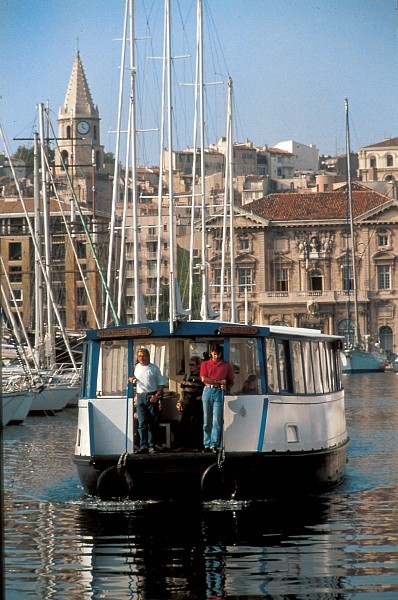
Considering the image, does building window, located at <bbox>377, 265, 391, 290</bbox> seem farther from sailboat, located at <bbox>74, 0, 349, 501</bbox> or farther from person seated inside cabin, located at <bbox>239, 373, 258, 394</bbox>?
person seated inside cabin, located at <bbox>239, 373, 258, 394</bbox>

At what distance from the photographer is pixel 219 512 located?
1494 cm

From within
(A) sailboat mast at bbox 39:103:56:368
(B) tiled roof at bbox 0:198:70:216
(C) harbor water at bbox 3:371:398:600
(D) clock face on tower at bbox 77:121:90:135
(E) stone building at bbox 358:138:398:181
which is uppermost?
(D) clock face on tower at bbox 77:121:90:135

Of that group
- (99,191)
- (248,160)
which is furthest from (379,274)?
(248,160)

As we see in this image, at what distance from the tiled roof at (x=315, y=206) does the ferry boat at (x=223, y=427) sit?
289ft

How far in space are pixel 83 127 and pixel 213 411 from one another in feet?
457

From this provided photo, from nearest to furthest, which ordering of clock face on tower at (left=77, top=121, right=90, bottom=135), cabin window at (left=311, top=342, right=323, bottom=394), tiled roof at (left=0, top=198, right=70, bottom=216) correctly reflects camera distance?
cabin window at (left=311, top=342, right=323, bottom=394) → tiled roof at (left=0, top=198, right=70, bottom=216) → clock face on tower at (left=77, top=121, right=90, bottom=135)

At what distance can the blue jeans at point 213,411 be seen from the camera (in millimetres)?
14922

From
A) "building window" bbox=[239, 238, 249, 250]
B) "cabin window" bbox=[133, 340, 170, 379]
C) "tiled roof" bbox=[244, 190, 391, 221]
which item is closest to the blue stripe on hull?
"cabin window" bbox=[133, 340, 170, 379]

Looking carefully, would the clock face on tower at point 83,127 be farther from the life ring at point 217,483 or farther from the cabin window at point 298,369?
the life ring at point 217,483

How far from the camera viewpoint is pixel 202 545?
13.0m

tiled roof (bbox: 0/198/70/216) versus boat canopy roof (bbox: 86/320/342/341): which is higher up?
tiled roof (bbox: 0/198/70/216)

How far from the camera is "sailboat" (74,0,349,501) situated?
1501cm

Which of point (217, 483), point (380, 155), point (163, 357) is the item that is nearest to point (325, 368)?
point (163, 357)

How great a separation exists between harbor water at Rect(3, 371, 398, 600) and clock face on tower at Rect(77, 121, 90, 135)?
133 meters
